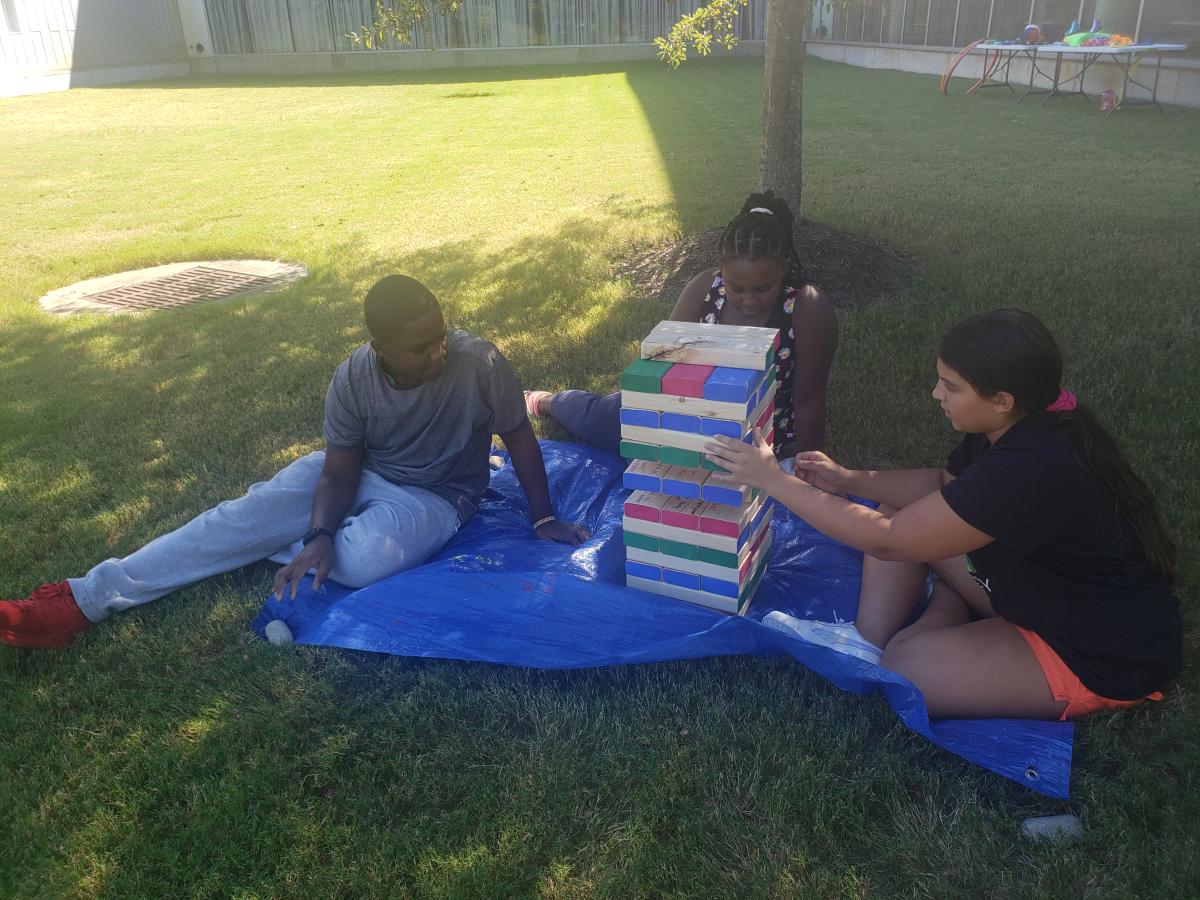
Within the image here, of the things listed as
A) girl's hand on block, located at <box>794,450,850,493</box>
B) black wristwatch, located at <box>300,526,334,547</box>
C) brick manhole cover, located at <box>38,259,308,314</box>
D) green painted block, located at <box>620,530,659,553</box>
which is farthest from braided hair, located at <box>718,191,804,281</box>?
brick manhole cover, located at <box>38,259,308,314</box>

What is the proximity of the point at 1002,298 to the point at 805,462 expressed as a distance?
142 inches

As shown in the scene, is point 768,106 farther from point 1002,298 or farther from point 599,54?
point 599,54

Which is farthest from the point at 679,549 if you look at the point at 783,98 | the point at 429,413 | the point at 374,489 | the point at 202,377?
the point at 783,98

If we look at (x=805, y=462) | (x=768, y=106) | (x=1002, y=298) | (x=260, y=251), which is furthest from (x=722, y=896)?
(x=260, y=251)

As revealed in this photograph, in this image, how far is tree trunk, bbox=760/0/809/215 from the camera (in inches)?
237

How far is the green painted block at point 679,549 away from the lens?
277cm

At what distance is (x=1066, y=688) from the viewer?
92.7 inches

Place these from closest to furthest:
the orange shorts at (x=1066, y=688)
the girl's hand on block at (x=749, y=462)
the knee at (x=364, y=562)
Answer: the orange shorts at (x=1066, y=688) → the girl's hand on block at (x=749, y=462) → the knee at (x=364, y=562)

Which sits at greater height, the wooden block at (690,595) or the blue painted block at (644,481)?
the blue painted block at (644,481)

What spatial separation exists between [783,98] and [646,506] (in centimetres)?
451

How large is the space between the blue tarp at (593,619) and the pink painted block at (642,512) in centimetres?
25

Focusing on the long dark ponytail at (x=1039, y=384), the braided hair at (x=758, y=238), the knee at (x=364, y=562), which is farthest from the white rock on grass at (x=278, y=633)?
the long dark ponytail at (x=1039, y=384)

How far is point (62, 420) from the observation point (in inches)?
185

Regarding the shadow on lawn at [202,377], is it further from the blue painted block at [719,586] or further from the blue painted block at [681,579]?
the blue painted block at [719,586]
